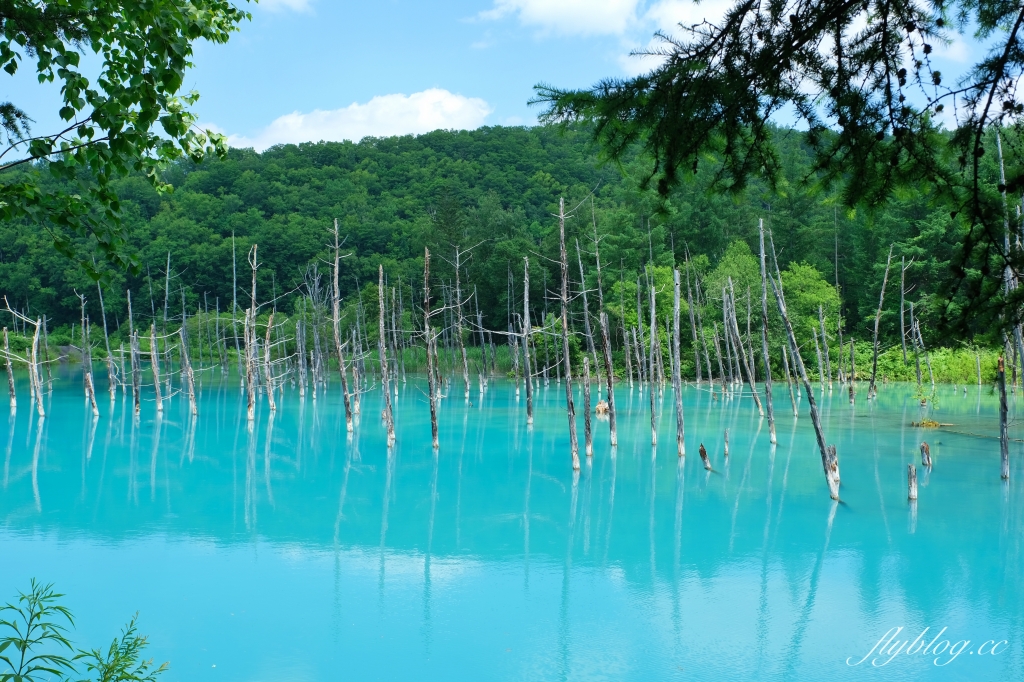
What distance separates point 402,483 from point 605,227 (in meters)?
30.5

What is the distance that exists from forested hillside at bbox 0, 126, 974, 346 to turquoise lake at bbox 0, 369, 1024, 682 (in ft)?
72.4

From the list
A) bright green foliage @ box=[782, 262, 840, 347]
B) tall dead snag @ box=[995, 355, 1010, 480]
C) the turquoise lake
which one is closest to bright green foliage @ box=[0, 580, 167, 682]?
the turquoise lake

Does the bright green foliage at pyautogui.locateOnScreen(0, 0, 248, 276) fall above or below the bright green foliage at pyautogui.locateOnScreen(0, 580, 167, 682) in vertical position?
above

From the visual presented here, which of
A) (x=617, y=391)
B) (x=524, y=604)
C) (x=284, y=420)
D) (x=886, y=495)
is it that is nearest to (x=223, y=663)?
(x=524, y=604)

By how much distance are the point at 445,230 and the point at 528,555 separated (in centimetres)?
4095

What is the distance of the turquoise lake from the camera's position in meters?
7.36

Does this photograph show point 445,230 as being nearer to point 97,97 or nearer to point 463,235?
point 463,235

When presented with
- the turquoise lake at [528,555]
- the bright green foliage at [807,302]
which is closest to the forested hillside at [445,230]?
the bright green foliage at [807,302]

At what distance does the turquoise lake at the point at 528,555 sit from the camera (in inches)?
290

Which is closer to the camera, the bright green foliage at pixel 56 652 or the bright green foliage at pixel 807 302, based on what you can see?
the bright green foliage at pixel 56 652

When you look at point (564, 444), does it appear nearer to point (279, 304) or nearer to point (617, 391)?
point (617, 391)

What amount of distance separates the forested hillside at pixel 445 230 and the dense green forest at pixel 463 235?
142 mm

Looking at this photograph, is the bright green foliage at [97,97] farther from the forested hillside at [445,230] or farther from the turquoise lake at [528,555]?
the forested hillside at [445,230]

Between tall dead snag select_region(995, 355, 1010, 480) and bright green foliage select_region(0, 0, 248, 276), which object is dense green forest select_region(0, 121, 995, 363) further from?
bright green foliage select_region(0, 0, 248, 276)
